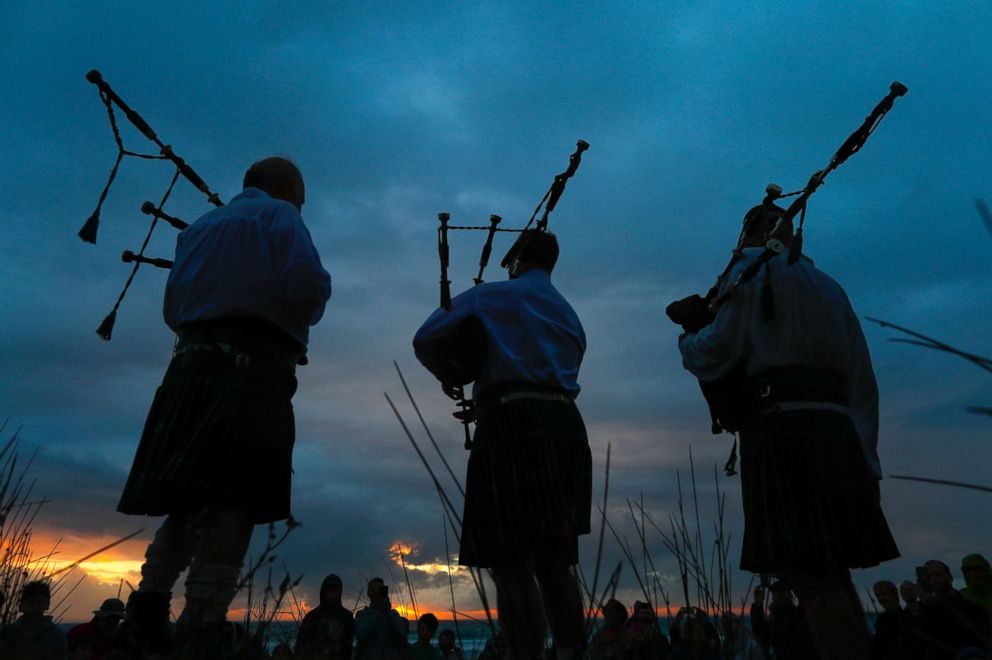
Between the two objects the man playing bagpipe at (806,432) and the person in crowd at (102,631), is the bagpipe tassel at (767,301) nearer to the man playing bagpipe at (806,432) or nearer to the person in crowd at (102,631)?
the man playing bagpipe at (806,432)

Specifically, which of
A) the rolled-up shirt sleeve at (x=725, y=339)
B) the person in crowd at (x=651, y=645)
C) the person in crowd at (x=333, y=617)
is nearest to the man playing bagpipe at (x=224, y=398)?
the person in crowd at (x=651, y=645)

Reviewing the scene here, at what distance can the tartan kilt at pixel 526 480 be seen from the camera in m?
3.59

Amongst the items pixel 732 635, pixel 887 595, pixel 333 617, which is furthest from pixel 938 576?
pixel 732 635

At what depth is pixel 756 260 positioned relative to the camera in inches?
144

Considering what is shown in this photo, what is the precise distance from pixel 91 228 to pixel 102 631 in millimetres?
2266

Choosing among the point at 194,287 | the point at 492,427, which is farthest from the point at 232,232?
the point at 492,427

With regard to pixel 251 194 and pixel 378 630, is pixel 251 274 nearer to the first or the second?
pixel 251 194

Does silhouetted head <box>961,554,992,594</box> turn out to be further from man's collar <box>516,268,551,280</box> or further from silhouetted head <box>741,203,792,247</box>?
man's collar <box>516,268,551,280</box>

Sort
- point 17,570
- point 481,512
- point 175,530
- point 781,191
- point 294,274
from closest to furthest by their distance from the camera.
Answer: point 175,530
point 294,274
point 481,512
point 781,191
point 17,570

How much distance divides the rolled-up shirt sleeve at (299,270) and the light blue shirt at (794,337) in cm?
169

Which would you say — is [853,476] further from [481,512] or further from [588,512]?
[481,512]

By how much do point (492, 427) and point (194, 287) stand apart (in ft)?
4.81

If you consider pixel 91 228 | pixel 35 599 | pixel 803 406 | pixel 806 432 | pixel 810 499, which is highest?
pixel 91 228

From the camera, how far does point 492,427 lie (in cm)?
388
